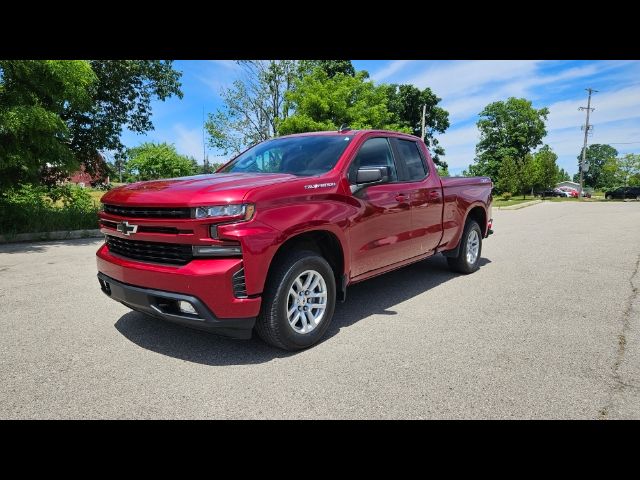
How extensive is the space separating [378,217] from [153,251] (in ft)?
7.20

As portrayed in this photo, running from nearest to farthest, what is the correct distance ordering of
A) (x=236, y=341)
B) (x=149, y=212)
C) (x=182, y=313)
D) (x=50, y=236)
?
(x=182, y=313) < (x=149, y=212) < (x=236, y=341) < (x=50, y=236)

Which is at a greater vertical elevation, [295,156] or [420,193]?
[295,156]

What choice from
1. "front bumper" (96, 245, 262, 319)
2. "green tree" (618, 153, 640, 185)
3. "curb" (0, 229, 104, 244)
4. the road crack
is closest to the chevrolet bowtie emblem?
"front bumper" (96, 245, 262, 319)

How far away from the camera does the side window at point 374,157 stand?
13.9ft

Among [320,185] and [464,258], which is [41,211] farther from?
[464,258]

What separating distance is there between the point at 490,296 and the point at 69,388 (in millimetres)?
4598

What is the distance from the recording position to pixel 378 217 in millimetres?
4348

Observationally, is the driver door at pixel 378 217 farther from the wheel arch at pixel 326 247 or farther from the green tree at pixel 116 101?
the green tree at pixel 116 101

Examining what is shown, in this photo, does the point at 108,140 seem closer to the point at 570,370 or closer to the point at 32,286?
the point at 32,286

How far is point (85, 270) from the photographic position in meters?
6.77

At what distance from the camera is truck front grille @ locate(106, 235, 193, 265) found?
318cm

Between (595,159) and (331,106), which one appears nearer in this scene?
(331,106)

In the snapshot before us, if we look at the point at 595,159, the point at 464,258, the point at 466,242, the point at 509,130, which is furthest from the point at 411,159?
the point at 595,159

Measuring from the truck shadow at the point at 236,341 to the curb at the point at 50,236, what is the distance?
7.25m
